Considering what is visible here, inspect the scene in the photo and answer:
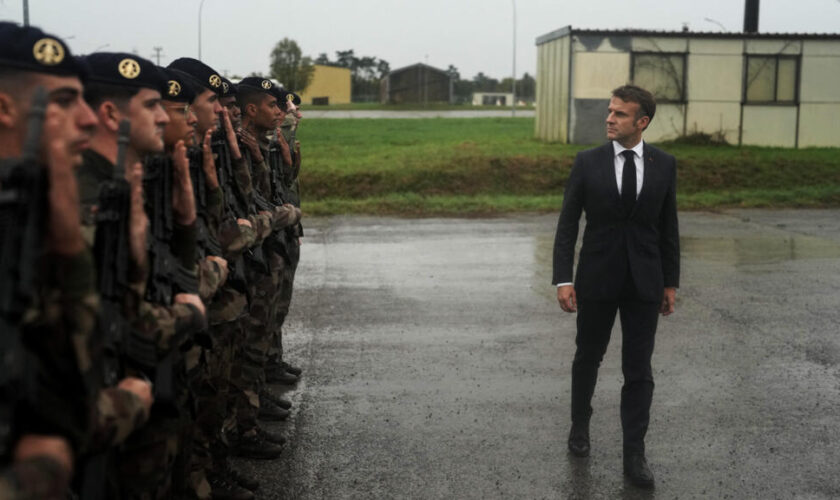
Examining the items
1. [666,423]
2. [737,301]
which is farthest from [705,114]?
[666,423]

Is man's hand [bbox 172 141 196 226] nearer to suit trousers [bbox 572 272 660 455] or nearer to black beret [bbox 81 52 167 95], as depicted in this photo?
black beret [bbox 81 52 167 95]

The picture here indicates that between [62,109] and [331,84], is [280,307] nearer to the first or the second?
Result: [62,109]

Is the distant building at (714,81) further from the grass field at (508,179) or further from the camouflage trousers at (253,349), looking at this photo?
the camouflage trousers at (253,349)

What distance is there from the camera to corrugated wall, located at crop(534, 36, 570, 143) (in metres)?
26.1

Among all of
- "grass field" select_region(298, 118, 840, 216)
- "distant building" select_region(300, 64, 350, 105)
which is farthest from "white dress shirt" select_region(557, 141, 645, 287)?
"distant building" select_region(300, 64, 350, 105)

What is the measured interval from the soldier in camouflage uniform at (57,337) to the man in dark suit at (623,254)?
3.19 m

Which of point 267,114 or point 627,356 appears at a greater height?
point 267,114

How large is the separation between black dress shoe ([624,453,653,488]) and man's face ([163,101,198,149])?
273 cm

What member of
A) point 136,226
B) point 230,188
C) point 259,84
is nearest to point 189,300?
point 136,226

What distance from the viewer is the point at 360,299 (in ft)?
33.1

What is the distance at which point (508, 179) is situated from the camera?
2098cm

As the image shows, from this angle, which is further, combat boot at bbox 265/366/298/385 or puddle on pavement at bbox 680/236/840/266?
puddle on pavement at bbox 680/236/840/266

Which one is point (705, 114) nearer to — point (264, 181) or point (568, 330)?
point (568, 330)

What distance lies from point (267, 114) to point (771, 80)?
2198 centimetres
